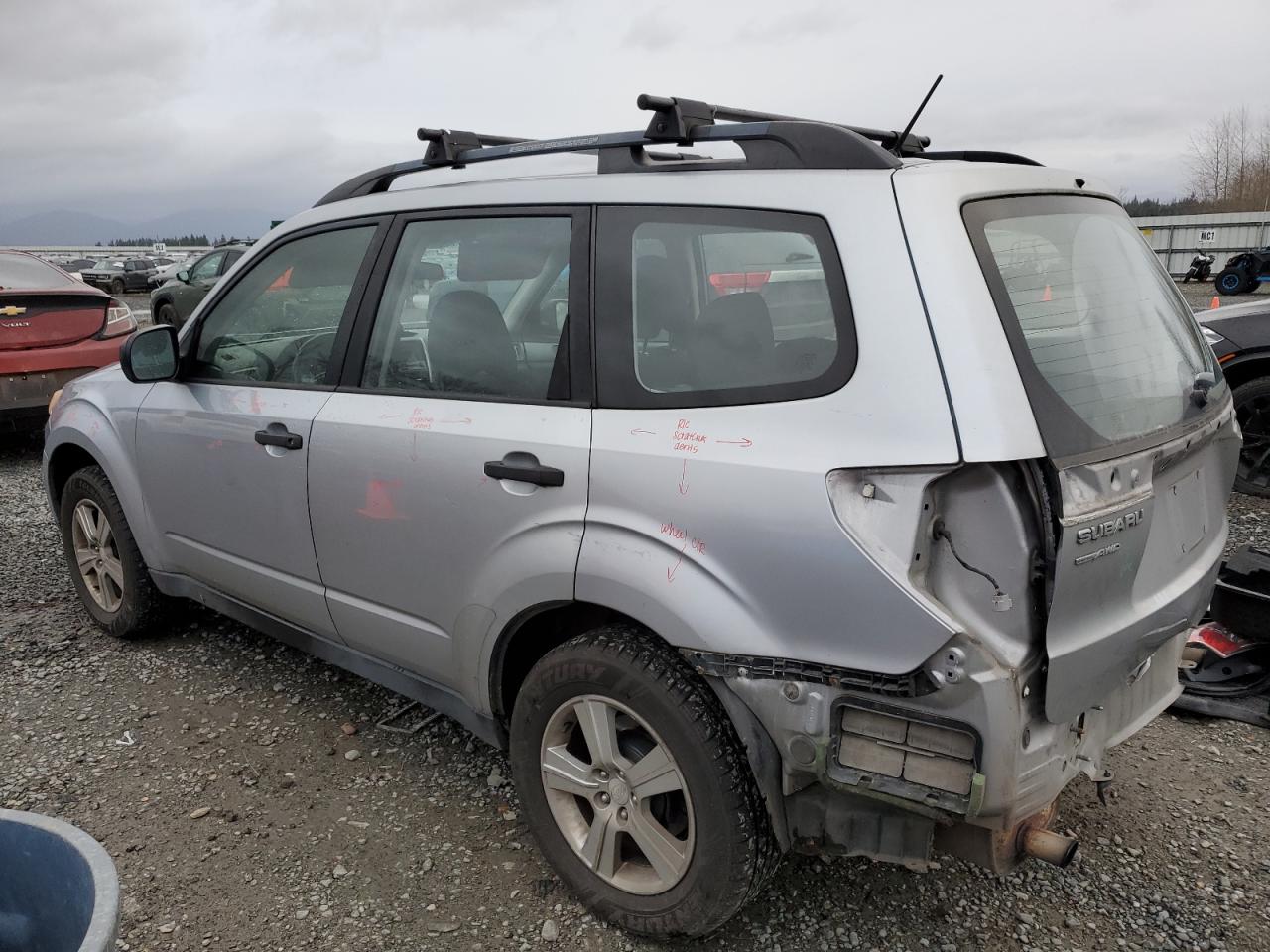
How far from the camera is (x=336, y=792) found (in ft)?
10.1

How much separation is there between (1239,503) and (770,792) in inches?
205

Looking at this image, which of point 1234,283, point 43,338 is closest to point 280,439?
point 43,338

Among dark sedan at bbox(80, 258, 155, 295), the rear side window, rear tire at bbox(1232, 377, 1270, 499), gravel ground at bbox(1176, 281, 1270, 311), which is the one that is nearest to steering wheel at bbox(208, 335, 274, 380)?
the rear side window

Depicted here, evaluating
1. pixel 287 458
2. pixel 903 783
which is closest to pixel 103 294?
pixel 287 458

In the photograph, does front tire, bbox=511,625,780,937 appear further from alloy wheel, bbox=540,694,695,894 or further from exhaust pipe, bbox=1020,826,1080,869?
exhaust pipe, bbox=1020,826,1080,869

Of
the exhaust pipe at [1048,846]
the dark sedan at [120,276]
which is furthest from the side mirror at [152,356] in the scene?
the dark sedan at [120,276]

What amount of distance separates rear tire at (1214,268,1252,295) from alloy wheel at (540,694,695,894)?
25062 mm

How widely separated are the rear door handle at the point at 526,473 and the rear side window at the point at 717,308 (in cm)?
22

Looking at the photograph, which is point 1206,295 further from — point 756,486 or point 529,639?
point 756,486

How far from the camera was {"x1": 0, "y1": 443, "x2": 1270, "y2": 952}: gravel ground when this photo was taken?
2.46m

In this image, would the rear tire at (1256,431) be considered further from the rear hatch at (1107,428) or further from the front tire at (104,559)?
the front tire at (104,559)

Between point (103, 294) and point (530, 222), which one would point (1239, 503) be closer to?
point (530, 222)

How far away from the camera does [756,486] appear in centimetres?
198

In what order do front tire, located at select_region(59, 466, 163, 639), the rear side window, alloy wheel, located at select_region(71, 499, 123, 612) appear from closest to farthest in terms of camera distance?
the rear side window → front tire, located at select_region(59, 466, 163, 639) → alloy wheel, located at select_region(71, 499, 123, 612)
